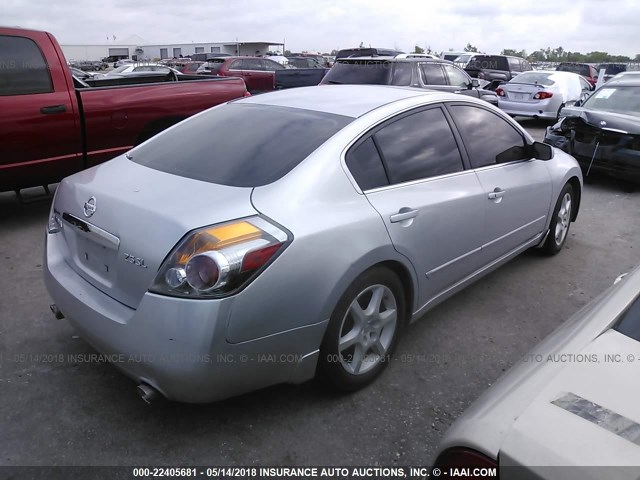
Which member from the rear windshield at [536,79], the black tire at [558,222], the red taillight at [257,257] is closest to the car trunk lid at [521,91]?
the rear windshield at [536,79]

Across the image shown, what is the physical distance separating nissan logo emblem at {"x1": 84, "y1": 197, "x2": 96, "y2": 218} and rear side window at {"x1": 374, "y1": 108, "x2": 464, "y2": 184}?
150cm

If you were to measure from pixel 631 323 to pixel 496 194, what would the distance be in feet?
6.29

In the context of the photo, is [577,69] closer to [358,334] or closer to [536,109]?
[536,109]

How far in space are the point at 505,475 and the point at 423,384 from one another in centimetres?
170

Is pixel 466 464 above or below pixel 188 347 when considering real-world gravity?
above

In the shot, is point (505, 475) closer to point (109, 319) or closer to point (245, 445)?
point (245, 445)

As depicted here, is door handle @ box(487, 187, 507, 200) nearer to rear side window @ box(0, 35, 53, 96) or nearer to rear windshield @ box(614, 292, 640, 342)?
rear windshield @ box(614, 292, 640, 342)

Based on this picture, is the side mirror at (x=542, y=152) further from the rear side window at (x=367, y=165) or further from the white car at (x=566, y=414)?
the white car at (x=566, y=414)

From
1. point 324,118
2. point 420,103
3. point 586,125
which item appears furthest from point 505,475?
point 586,125

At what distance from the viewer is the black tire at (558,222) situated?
4477 mm

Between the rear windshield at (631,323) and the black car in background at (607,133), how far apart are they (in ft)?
20.3

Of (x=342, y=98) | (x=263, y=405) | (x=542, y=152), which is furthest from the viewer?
(x=542, y=152)

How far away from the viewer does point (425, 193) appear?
2.90 m

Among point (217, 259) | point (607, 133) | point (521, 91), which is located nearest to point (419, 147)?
point (217, 259)
